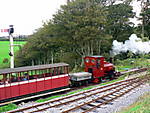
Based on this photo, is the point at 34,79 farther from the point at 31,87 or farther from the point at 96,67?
the point at 96,67

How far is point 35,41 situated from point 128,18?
19.5 meters

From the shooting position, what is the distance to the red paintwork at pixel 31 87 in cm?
1148

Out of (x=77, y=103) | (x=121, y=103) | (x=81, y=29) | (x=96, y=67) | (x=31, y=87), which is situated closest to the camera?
(x=77, y=103)

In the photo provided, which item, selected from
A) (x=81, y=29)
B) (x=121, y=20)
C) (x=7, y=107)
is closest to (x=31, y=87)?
(x=7, y=107)

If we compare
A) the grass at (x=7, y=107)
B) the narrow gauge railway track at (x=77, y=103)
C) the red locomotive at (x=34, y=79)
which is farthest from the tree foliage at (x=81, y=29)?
the grass at (x=7, y=107)

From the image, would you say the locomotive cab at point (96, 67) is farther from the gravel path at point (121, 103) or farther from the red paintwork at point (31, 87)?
the gravel path at point (121, 103)

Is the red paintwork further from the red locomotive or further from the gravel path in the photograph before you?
the gravel path

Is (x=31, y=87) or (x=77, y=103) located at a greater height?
(x=31, y=87)

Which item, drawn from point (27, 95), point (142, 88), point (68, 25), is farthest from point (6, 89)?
point (68, 25)

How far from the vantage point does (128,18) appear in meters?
36.0

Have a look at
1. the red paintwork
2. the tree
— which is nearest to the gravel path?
the red paintwork

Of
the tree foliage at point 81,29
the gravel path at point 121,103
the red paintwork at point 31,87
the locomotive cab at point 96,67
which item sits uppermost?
the tree foliage at point 81,29

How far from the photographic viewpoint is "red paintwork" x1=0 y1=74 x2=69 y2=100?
1148 centimetres

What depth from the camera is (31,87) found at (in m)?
12.7
